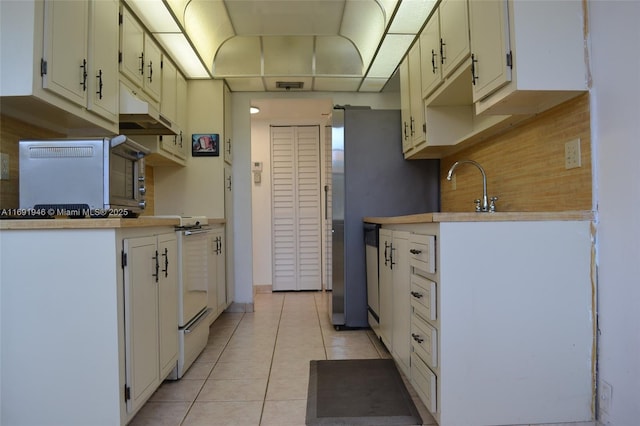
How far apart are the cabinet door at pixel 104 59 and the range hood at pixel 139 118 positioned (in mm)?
61

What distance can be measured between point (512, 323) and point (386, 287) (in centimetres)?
103

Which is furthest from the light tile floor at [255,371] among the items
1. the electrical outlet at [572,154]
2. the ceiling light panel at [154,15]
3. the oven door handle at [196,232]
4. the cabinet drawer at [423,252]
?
the ceiling light panel at [154,15]

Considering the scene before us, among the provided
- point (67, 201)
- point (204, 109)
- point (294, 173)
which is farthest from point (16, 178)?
point (294, 173)

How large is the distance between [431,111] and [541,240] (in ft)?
4.73

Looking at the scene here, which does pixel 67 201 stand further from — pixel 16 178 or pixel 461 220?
pixel 461 220

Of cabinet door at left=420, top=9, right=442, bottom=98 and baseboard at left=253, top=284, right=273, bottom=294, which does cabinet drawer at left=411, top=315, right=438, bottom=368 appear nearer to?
cabinet door at left=420, top=9, right=442, bottom=98

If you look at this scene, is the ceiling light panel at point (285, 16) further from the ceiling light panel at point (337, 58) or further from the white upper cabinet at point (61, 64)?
the white upper cabinet at point (61, 64)

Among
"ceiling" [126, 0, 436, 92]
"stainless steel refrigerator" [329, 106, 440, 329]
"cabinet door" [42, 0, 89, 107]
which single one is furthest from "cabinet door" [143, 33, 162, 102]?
"stainless steel refrigerator" [329, 106, 440, 329]

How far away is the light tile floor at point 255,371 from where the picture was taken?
184 centimetres

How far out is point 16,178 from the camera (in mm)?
1991

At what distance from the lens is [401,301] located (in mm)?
2141

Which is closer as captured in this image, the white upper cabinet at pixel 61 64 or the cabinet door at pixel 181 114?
the white upper cabinet at pixel 61 64

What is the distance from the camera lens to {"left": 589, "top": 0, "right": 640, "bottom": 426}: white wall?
142 cm

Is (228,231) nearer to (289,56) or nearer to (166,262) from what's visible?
(289,56)
